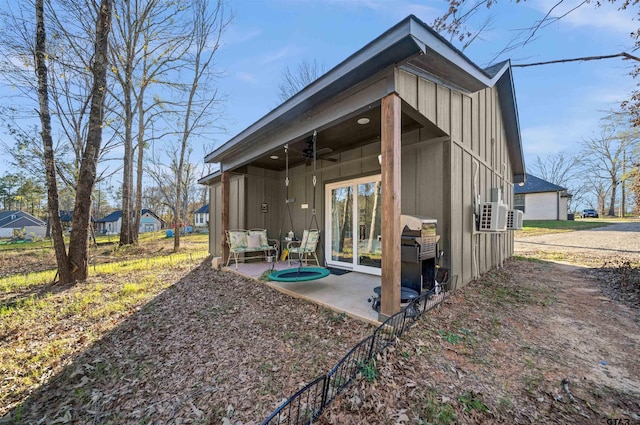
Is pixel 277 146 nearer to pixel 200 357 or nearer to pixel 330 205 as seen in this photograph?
pixel 330 205

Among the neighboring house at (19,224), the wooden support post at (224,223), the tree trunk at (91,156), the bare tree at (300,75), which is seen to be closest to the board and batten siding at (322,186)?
the wooden support post at (224,223)

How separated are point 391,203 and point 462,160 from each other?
2.45m

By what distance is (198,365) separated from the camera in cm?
247

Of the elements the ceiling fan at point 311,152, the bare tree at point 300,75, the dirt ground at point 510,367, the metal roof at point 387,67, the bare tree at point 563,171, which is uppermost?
the bare tree at point 300,75

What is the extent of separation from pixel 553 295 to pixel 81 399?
247 inches

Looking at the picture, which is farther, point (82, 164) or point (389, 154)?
point (82, 164)

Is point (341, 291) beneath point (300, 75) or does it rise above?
beneath

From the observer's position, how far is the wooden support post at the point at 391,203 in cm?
271

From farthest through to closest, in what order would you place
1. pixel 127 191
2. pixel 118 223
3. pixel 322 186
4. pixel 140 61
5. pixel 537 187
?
pixel 118 223 → pixel 537 187 → pixel 127 191 → pixel 140 61 → pixel 322 186

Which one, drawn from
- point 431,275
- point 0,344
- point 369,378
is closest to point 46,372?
point 0,344

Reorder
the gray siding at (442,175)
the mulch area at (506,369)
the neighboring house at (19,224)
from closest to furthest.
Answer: the mulch area at (506,369), the gray siding at (442,175), the neighboring house at (19,224)

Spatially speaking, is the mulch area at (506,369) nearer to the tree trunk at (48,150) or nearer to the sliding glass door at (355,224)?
the sliding glass door at (355,224)

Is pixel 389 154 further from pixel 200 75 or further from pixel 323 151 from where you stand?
pixel 200 75

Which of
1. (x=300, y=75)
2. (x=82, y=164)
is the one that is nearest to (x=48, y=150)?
(x=82, y=164)
